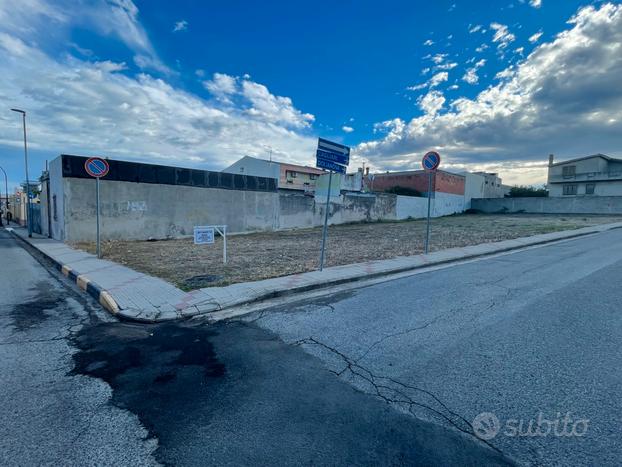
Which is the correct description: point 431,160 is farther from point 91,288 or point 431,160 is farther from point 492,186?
point 492,186

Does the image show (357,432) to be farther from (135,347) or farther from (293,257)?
(293,257)

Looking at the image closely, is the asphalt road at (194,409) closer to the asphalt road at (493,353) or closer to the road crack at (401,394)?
the road crack at (401,394)

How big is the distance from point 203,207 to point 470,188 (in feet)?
143

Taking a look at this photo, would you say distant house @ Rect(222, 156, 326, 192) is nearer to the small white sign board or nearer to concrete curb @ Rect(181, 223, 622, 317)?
concrete curb @ Rect(181, 223, 622, 317)

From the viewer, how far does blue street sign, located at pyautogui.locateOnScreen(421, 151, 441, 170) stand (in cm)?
973

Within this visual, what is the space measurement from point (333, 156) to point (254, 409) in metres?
6.24

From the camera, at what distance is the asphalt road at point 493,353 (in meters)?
2.37

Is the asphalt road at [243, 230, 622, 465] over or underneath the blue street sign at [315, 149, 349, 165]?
underneath

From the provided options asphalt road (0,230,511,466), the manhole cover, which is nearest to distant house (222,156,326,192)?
the manhole cover

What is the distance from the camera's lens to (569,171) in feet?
161

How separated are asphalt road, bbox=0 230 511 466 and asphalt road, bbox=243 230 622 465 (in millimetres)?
282

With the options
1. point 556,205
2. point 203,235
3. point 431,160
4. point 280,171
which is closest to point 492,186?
point 556,205

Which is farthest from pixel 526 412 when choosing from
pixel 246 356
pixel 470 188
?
pixel 470 188

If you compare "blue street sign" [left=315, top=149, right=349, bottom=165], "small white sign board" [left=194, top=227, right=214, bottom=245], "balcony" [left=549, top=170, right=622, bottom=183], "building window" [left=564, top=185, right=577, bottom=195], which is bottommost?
"small white sign board" [left=194, top=227, right=214, bottom=245]
